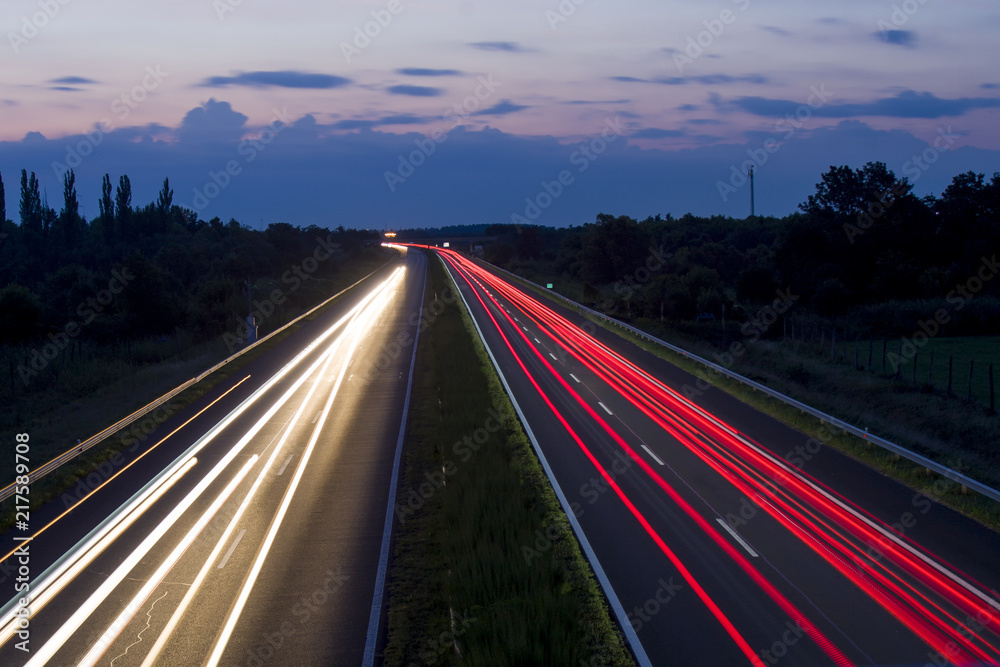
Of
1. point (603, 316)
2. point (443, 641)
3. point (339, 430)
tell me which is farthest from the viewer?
point (603, 316)

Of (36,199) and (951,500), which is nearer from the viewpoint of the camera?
(951,500)

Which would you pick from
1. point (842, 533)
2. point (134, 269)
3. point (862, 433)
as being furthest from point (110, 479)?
point (134, 269)

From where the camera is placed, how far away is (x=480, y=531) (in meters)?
12.4

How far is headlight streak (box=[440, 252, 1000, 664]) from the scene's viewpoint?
965 centimetres

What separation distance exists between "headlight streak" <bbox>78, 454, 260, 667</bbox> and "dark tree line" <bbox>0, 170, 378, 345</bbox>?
130ft

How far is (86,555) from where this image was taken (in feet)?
39.7

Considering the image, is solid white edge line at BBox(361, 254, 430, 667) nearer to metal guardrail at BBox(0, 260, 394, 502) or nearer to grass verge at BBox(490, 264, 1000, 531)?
metal guardrail at BBox(0, 260, 394, 502)

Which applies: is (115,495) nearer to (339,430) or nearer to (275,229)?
(339,430)

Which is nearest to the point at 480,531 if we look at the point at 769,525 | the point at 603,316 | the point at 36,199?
the point at 769,525

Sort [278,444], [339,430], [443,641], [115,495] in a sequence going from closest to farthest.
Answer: [443,641], [115,495], [278,444], [339,430]

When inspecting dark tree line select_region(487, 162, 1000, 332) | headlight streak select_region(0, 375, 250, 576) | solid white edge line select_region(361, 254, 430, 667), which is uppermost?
dark tree line select_region(487, 162, 1000, 332)

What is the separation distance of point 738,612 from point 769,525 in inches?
138

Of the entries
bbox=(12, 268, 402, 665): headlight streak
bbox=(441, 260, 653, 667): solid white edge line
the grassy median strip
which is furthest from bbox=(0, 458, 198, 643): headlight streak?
bbox=(441, 260, 653, 667): solid white edge line

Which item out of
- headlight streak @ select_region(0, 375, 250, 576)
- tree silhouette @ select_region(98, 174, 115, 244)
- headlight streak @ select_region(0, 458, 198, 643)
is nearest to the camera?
headlight streak @ select_region(0, 458, 198, 643)
